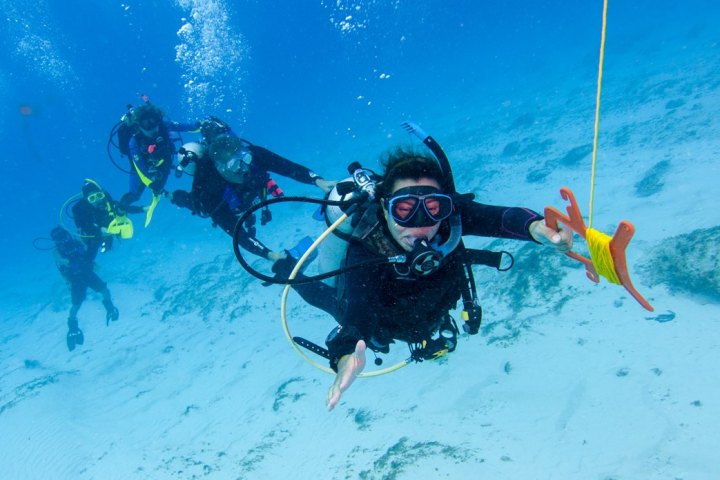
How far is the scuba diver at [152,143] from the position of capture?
814 centimetres

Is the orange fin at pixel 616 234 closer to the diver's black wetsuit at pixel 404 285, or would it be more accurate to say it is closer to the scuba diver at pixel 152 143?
the diver's black wetsuit at pixel 404 285

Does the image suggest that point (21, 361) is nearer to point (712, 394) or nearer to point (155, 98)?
point (712, 394)

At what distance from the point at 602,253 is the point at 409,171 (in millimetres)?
1543

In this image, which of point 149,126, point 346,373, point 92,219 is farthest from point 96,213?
Answer: point 346,373

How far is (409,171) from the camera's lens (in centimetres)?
319

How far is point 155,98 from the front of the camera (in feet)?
309

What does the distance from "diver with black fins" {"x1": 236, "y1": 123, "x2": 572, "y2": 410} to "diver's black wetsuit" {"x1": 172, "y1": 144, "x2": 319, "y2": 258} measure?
10.7ft

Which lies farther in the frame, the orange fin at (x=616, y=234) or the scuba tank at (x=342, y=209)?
the scuba tank at (x=342, y=209)

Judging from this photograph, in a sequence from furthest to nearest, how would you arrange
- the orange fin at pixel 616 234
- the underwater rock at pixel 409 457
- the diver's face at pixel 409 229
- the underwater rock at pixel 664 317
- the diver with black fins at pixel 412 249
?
1. the underwater rock at pixel 664 317
2. the underwater rock at pixel 409 457
3. the diver's face at pixel 409 229
4. the diver with black fins at pixel 412 249
5. the orange fin at pixel 616 234

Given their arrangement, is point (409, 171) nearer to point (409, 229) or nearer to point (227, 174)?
point (409, 229)

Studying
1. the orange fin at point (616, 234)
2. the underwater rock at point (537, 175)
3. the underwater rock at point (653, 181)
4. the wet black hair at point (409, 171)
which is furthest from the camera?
the underwater rock at point (537, 175)

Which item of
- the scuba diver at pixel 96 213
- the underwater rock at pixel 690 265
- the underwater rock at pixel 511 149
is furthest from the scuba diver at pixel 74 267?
the underwater rock at pixel 511 149

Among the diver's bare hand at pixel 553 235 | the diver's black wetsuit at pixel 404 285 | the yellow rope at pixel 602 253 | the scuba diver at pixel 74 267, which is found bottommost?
the yellow rope at pixel 602 253

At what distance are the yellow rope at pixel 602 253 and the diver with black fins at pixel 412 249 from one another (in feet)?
1.15
